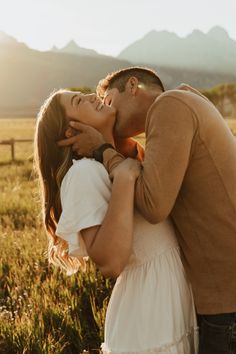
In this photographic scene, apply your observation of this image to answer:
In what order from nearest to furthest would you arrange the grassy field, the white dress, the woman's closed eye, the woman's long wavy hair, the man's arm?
the man's arm → the white dress → the woman's long wavy hair → the woman's closed eye → the grassy field

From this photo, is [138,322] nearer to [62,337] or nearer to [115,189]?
[115,189]

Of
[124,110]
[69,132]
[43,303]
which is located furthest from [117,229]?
[43,303]

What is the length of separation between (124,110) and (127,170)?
85cm

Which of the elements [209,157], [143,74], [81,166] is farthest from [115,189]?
[143,74]

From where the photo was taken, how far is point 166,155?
2.17 meters

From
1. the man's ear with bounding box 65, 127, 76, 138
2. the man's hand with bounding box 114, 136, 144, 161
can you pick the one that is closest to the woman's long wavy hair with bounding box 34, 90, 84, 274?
the man's ear with bounding box 65, 127, 76, 138

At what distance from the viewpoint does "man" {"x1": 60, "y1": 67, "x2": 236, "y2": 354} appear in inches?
85.6

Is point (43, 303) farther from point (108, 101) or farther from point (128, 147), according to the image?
point (108, 101)

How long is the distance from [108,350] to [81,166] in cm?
85

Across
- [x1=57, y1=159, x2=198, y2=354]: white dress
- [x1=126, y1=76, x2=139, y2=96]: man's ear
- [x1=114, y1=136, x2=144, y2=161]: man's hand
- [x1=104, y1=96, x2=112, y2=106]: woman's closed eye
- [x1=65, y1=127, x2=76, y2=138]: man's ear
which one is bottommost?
[x1=57, y1=159, x2=198, y2=354]: white dress

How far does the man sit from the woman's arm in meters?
0.05

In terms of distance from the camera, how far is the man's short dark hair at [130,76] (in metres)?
3.03

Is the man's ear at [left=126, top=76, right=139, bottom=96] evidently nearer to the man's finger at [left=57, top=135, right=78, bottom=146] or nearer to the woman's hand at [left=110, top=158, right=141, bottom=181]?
the man's finger at [left=57, top=135, right=78, bottom=146]

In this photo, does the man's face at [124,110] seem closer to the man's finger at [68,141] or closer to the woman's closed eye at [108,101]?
the woman's closed eye at [108,101]
